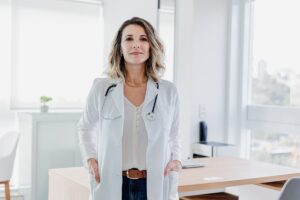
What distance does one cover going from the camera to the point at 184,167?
2904 mm

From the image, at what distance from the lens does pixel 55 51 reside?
4.74 m

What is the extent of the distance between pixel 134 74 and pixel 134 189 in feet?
1.49

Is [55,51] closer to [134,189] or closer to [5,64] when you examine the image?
[5,64]

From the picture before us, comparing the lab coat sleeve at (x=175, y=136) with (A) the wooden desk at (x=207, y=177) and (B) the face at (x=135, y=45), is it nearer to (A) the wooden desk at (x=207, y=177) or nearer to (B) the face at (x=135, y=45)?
(B) the face at (x=135, y=45)

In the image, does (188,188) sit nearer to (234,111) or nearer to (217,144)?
(217,144)

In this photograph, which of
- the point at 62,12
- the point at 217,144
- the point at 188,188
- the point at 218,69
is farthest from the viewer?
the point at 62,12

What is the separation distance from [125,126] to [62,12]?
10.8ft

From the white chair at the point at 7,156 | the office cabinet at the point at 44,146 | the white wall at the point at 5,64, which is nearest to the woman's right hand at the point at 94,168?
the white chair at the point at 7,156

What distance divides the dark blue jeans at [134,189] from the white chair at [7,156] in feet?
7.60

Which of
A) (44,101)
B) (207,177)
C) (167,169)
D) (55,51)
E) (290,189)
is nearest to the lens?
(167,169)

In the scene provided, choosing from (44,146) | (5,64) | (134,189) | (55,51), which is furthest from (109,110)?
(55,51)

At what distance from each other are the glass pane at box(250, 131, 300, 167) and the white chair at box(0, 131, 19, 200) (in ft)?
6.98

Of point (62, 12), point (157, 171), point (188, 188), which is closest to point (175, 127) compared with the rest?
point (157, 171)

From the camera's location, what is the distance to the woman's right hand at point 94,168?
175cm
